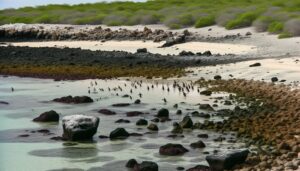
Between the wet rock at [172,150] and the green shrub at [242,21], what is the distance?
41.8 meters

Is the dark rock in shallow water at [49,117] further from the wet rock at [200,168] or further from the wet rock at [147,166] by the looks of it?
the wet rock at [200,168]

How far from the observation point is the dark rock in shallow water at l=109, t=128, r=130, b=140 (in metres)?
17.8

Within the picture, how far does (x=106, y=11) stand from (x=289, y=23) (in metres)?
48.0

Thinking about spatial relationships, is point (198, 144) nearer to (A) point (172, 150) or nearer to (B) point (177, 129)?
(A) point (172, 150)

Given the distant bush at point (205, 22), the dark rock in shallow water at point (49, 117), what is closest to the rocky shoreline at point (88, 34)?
the distant bush at point (205, 22)

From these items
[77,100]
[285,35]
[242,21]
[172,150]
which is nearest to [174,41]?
[242,21]

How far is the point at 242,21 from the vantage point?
187 feet

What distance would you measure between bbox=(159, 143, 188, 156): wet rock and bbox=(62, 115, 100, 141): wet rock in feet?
8.64

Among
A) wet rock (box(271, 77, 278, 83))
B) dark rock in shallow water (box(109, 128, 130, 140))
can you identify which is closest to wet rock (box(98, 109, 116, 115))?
dark rock in shallow water (box(109, 128, 130, 140))

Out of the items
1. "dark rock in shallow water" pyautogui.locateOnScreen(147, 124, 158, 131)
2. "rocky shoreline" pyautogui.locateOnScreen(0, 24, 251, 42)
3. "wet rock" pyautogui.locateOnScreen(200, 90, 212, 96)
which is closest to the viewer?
"dark rock in shallow water" pyautogui.locateOnScreen(147, 124, 158, 131)

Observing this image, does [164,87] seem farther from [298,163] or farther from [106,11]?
[106,11]

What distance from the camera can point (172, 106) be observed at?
23.3m

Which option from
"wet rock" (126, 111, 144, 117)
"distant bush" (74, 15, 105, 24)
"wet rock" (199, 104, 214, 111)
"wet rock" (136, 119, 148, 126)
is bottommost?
"wet rock" (136, 119, 148, 126)

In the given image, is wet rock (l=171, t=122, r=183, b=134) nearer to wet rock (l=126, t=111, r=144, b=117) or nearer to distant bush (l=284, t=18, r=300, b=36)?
wet rock (l=126, t=111, r=144, b=117)
